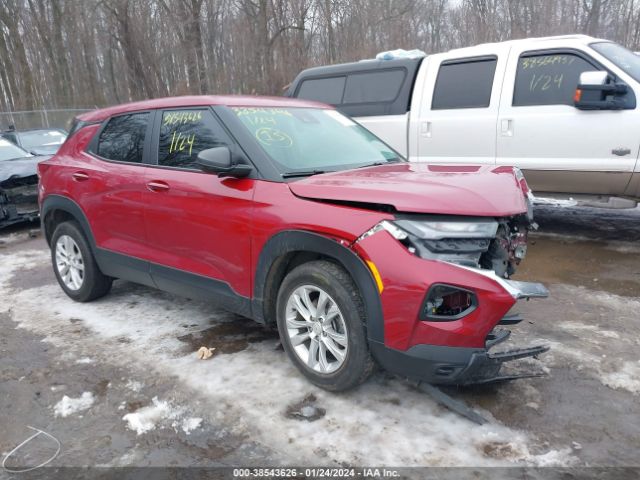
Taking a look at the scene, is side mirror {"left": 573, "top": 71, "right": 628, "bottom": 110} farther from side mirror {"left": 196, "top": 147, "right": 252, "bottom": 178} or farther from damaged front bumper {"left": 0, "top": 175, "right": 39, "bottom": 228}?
damaged front bumper {"left": 0, "top": 175, "right": 39, "bottom": 228}

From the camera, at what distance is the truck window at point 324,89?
7441 millimetres

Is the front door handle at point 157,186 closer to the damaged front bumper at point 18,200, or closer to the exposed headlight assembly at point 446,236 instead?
the exposed headlight assembly at point 446,236

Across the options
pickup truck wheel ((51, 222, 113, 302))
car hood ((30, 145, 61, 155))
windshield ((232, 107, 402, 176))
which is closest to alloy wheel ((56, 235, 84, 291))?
pickup truck wheel ((51, 222, 113, 302))

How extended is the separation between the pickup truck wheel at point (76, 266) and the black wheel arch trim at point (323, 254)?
80.3 inches

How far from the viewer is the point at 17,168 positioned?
802cm

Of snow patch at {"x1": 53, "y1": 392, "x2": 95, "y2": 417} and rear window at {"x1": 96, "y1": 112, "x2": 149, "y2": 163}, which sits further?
rear window at {"x1": 96, "y1": 112, "x2": 149, "y2": 163}

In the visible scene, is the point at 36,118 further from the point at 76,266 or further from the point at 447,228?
the point at 447,228

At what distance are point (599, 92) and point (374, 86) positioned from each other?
278 cm

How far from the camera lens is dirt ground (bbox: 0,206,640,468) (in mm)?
2615

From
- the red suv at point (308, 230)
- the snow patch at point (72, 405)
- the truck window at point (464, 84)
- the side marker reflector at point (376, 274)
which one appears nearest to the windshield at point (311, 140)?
the red suv at point (308, 230)

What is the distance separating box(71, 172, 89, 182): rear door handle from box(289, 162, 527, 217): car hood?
88.9 inches

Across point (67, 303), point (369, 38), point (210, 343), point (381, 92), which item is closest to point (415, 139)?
point (381, 92)

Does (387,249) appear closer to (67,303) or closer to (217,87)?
(67,303)

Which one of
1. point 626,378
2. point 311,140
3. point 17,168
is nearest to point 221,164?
point 311,140
